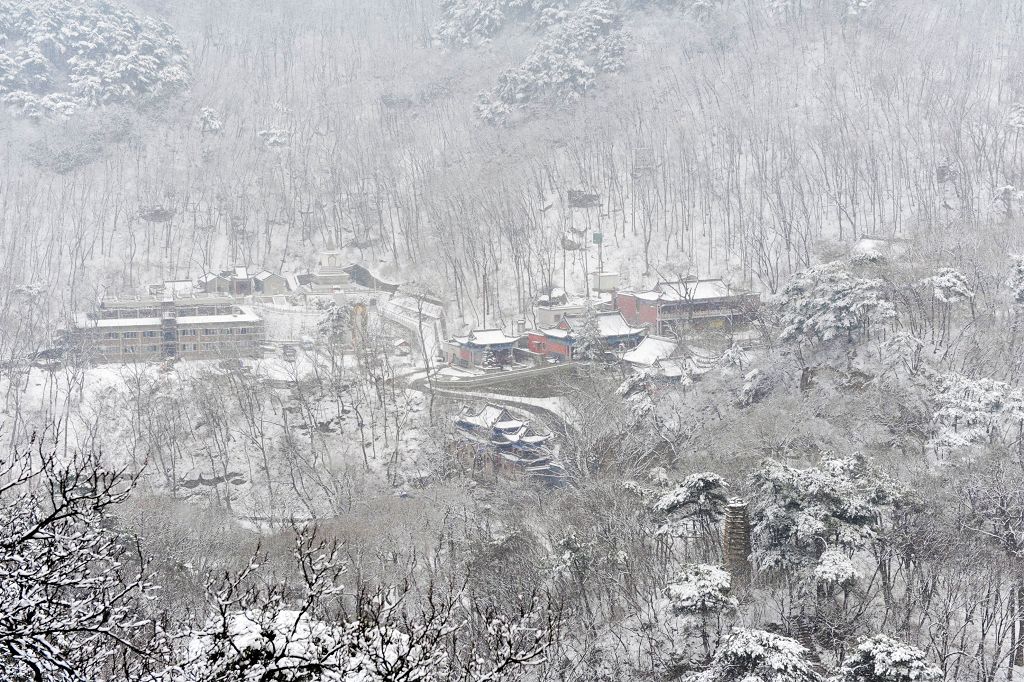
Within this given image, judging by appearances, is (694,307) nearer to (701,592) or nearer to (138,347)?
(701,592)

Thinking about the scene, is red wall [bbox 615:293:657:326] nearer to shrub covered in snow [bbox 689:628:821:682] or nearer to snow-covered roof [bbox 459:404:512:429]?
snow-covered roof [bbox 459:404:512:429]

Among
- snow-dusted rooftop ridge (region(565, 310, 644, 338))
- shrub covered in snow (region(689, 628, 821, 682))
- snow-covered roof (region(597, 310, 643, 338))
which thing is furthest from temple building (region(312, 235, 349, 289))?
shrub covered in snow (region(689, 628, 821, 682))

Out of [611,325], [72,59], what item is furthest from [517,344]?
[72,59]

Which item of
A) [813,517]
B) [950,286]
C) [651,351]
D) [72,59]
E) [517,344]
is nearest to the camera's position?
[813,517]

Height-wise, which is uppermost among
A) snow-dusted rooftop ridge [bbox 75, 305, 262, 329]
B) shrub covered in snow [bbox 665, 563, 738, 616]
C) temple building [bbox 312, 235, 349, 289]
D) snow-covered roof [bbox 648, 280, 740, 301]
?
temple building [bbox 312, 235, 349, 289]

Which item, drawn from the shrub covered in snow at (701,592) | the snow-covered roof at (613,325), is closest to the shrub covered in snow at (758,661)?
the shrub covered in snow at (701,592)

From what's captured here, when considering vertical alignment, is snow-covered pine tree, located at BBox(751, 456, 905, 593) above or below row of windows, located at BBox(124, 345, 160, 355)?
below

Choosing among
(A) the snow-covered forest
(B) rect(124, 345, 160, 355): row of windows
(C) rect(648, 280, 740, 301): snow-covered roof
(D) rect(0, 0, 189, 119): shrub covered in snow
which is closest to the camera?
(A) the snow-covered forest

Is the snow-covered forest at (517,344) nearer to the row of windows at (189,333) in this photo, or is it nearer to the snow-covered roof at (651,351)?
the snow-covered roof at (651,351)
